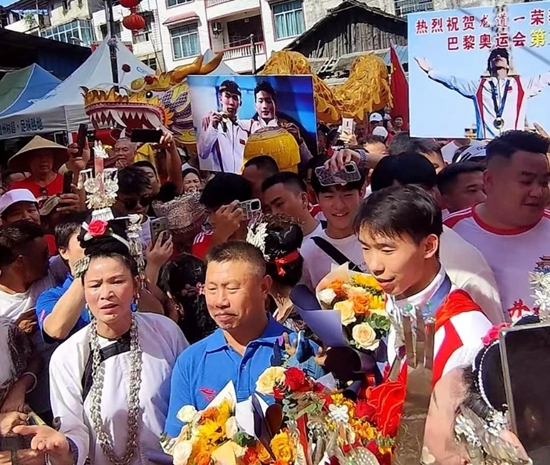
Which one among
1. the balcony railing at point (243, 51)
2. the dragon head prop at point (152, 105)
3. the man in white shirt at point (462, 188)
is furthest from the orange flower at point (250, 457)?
the balcony railing at point (243, 51)

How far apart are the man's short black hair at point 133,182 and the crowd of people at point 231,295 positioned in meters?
0.41

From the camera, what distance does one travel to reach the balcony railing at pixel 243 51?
2772cm

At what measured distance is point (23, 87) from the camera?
11234 millimetres

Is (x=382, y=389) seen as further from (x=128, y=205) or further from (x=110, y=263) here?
(x=128, y=205)

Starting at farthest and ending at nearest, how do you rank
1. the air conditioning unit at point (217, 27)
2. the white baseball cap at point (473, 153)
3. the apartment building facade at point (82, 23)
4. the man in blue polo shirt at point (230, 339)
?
the apartment building facade at point (82, 23) < the air conditioning unit at point (217, 27) < the white baseball cap at point (473, 153) < the man in blue polo shirt at point (230, 339)

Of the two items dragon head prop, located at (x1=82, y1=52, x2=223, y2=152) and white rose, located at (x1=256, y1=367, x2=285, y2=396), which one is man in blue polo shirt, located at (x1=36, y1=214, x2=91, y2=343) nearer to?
white rose, located at (x1=256, y1=367, x2=285, y2=396)

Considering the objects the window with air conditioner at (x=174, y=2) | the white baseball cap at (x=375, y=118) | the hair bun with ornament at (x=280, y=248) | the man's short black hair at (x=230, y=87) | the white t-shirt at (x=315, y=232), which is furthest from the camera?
the window with air conditioner at (x=174, y=2)

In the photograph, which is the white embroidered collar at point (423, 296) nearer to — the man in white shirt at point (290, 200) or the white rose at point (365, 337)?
the white rose at point (365, 337)

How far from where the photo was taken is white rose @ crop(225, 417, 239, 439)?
139 cm

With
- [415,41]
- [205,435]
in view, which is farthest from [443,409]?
[415,41]

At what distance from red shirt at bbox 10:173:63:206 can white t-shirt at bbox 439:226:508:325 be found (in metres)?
3.22

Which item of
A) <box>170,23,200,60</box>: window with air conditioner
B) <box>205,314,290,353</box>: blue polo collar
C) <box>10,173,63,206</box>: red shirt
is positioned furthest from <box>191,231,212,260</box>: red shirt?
<box>170,23,200,60</box>: window with air conditioner

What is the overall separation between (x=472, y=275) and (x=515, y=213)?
46 centimetres

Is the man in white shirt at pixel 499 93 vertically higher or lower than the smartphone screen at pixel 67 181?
higher
